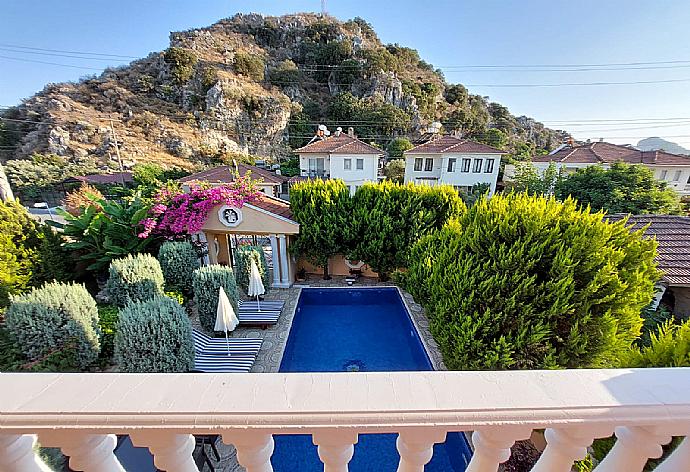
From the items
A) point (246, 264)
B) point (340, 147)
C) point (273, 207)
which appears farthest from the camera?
point (340, 147)

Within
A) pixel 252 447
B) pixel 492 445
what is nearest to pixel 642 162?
pixel 492 445

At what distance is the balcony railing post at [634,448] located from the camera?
1156 mm

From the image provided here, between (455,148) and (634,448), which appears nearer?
(634,448)

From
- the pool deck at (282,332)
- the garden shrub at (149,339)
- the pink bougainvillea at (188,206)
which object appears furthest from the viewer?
the pink bougainvillea at (188,206)

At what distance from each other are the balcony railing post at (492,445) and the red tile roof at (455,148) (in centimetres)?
2850

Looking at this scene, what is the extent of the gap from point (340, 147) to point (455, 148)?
Result: 11032 mm

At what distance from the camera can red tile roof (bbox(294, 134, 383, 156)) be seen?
2652 centimetres

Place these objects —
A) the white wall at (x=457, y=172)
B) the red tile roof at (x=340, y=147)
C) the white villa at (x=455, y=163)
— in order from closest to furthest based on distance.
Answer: the red tile roof at (x=340, y=147)
the white villa at (x=455, y=163)
the white wall at (x=457, y=172)

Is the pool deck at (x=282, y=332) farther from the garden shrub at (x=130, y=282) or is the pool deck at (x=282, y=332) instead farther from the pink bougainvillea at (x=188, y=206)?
the pink bougainvillea at (x=188, y=206)

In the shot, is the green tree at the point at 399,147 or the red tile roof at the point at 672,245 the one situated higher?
the green tree at the point at 399,147

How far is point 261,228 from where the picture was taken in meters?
12.4

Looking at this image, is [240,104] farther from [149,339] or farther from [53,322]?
[149,339]

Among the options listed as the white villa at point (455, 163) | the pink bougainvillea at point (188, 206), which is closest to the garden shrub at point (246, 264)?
the pink bougainvillea at point (188, 206)

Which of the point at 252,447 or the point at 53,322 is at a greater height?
the point at 252,447
